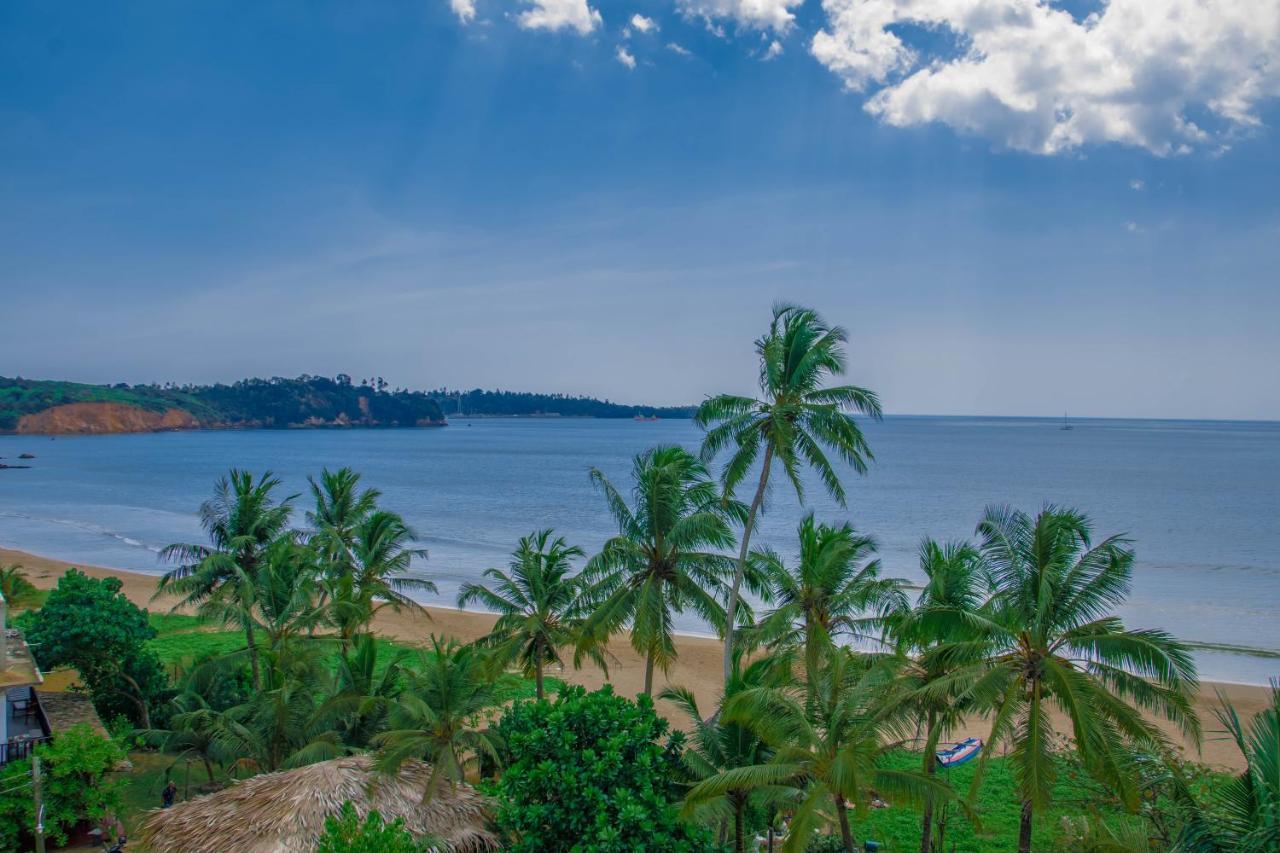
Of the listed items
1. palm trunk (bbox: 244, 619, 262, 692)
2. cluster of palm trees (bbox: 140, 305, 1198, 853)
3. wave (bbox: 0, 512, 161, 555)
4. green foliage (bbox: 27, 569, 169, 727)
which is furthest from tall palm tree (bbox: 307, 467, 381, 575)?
wave (bbox: 0, 512, 161, 555)

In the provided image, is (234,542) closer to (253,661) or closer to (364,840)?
(253,661)

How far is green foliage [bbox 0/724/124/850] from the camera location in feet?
45.0

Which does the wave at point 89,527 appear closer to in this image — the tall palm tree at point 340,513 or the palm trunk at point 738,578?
the tall palm tree at point 340,513

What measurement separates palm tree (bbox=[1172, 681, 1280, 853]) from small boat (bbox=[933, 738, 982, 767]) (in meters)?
13.5

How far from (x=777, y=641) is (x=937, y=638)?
547 centimetres

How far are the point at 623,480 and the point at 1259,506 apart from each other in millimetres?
58208

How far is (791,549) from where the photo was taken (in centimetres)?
5350


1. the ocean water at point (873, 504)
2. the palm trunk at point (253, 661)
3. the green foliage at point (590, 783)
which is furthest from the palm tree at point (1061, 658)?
the ocean water at point (873, 504)

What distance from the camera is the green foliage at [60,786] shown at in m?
13.7

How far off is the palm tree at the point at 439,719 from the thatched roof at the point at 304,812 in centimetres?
31

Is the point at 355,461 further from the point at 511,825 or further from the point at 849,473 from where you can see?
the point at 511,825

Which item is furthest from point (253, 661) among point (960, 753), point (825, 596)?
point (960, 753)

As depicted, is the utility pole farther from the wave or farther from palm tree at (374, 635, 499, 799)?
the wave

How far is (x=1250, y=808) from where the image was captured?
26.8 feet
